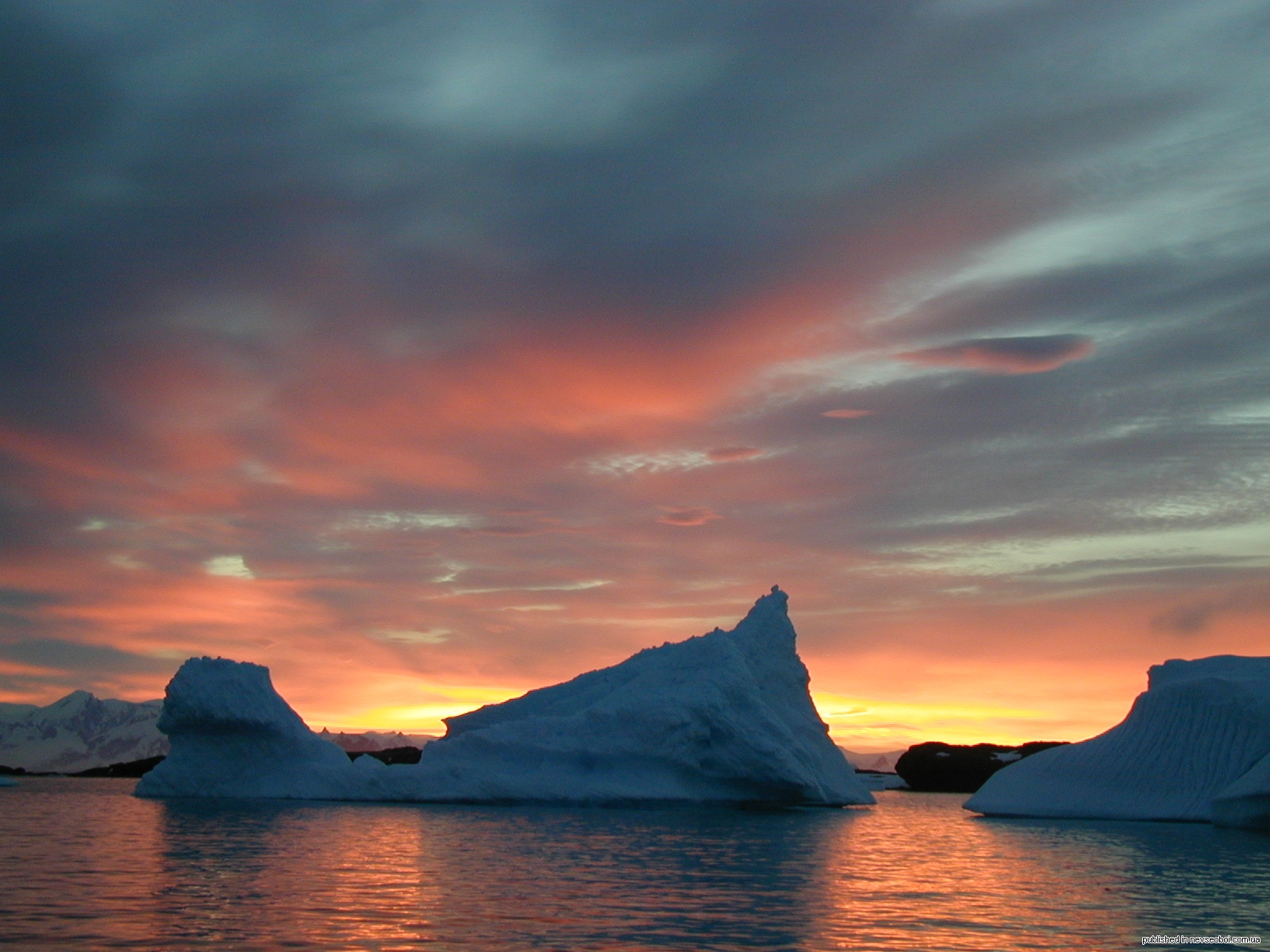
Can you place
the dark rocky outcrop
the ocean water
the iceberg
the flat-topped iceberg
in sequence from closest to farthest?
the ocean water < the flat-topped iceberg < the iceberg < the dark rocky outcrop

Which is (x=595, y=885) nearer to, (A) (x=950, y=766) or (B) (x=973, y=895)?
(B) (x=973, y=895)

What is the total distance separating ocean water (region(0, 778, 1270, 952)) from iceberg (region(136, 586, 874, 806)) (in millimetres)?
3798

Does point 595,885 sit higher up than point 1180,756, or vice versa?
point 1180,756

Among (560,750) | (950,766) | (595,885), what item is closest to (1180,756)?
(560,750)

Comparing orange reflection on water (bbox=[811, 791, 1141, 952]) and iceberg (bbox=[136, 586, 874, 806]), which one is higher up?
iceberg (bbox=[136, 586, 874, 806])

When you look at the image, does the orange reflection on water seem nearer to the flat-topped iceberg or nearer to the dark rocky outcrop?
the flat-topped iceberg

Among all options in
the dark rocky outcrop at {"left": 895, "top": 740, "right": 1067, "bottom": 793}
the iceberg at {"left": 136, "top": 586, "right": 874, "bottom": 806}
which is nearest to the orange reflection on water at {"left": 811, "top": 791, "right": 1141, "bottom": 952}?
the iceberg at {"left": 136, "top": 586, "right": 874, "bottom": 806}

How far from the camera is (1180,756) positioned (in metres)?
28.1

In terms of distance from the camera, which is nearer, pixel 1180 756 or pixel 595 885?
pixel 595 885

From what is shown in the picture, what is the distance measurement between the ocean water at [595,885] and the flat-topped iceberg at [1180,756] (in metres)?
1.17

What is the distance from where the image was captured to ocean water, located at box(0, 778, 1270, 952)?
10.9 meters

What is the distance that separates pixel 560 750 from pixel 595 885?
16.4 meters

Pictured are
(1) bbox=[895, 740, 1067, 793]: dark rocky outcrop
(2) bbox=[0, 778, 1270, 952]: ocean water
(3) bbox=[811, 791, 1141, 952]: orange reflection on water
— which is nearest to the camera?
(2) bbox=[0, 778, 1270, 952]: ocean water

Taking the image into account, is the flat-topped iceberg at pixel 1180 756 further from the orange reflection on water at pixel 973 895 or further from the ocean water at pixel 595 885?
the orange reflection on water at pixel 973 895
